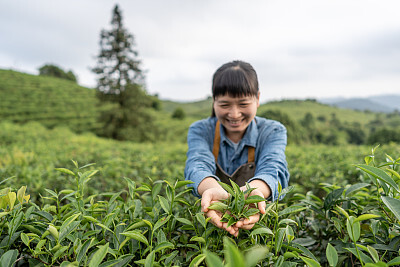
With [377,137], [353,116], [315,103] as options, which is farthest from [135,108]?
[353,116]

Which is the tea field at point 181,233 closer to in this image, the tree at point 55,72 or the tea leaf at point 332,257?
the tea leaf at point 332,257

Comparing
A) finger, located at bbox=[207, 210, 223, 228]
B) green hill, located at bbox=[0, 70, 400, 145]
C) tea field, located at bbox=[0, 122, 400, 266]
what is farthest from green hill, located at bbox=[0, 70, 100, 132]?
finger, located at bbox=[207, 210, 223, 228]

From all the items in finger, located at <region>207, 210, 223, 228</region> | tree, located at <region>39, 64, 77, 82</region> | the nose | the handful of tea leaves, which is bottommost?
finger, located at <region>207, 210, 223, 228</region>

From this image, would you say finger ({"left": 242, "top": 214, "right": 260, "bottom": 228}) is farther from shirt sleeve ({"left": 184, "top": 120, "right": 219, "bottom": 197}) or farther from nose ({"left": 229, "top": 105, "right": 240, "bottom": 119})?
nose ({"left": 229, "top": 105, "right": 240, "bottom": 119})

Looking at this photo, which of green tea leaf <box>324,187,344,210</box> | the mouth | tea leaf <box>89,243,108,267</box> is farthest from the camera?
the mouth

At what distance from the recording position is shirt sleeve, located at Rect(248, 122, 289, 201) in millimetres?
1174

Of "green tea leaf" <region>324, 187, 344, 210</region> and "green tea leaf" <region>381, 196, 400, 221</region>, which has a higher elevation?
"green tea leaf" <region>381, 196, 400, 221</region>

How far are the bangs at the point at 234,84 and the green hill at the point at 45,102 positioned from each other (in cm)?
2014

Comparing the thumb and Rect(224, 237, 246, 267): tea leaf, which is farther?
the thumb

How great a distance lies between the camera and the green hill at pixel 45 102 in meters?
21.4

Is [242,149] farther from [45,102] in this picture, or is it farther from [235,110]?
[45,102]

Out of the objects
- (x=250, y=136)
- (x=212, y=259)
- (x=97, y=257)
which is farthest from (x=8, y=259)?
(x=250, y=136)

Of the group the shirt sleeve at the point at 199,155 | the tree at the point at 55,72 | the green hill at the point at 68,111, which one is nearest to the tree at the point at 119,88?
the green hill at the point at 68,111

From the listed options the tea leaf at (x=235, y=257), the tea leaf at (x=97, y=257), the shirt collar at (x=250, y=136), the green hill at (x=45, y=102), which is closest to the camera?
the tea leaf at (x=235, y=257)
